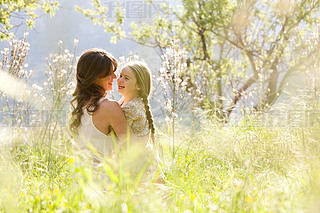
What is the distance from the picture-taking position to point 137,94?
9.17 ft

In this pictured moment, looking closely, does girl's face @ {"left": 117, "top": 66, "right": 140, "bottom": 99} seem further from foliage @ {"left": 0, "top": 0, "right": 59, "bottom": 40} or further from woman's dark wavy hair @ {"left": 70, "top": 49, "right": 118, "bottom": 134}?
foliage @ {"left": 0, "top": 0, "right": 59, "bottom": 40}

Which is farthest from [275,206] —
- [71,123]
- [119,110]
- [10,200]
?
[71,123]

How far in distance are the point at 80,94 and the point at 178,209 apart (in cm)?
128

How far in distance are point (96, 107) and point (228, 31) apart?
8.58m

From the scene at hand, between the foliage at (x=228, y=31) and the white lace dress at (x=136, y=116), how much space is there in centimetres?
640

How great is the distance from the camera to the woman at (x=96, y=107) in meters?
2.37

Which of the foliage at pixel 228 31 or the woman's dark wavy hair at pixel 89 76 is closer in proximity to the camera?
the woman's dark wavy hair at pixel 89 76

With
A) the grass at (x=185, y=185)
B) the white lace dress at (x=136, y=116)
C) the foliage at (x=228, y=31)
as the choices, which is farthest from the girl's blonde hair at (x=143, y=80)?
the foliage at (x=228, y=31)

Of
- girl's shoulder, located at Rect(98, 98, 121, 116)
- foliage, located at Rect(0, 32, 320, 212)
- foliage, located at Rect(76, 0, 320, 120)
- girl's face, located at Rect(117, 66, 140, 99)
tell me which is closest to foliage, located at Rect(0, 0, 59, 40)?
foliage, located at Rect(0, 32, 320, 212)

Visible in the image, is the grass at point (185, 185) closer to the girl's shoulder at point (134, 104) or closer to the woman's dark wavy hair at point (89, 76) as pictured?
the woman's dark wavy hair at point (89, 76)

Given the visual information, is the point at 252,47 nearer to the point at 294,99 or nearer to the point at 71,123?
the point at 294,99

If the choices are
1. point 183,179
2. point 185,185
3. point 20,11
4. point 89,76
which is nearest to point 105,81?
point 89,76

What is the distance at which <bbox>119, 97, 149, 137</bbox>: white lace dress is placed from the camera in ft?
8.28

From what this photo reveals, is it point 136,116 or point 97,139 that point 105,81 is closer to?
point 136,116
